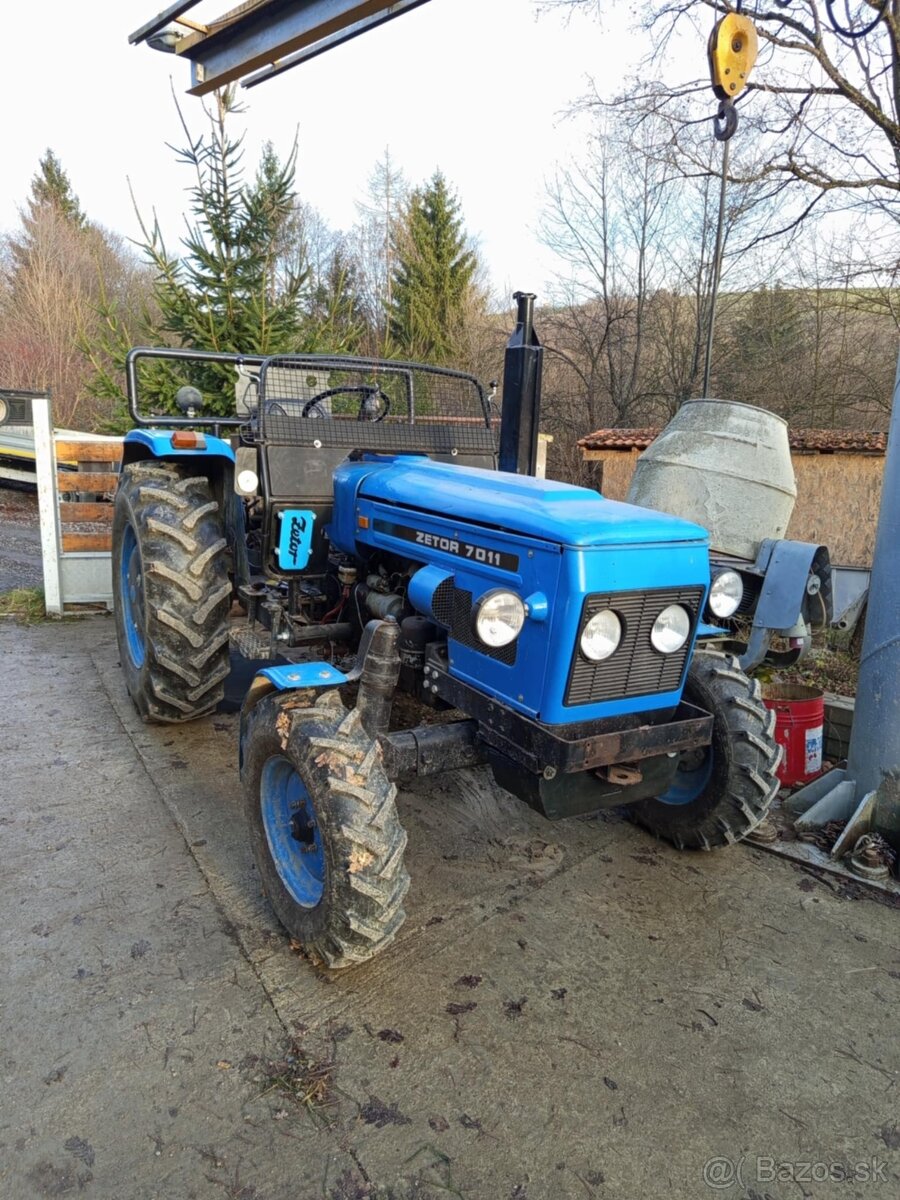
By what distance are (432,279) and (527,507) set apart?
70.4ft

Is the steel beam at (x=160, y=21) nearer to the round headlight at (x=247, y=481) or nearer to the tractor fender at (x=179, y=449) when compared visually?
the round headlight at (x=247, y=481)

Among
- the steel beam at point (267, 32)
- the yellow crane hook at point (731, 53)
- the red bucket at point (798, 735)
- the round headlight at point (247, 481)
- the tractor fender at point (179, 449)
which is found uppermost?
the yellow crane hook at point (731, 53)

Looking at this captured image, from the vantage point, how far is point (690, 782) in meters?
3.26

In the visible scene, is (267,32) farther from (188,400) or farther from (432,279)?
(432,279)

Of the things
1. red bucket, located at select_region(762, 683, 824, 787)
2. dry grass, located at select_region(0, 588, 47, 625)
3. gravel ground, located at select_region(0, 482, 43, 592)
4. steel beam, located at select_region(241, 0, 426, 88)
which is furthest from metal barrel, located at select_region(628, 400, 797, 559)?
gravel ground, located at select_region(0, 482, 43, 592)

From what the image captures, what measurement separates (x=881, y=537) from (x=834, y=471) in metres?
5.44

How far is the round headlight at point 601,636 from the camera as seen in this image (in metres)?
2.40

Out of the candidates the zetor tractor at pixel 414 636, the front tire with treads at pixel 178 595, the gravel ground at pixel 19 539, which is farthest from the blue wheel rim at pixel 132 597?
the gravel ground at pixel 19 539

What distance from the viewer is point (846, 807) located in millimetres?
3586

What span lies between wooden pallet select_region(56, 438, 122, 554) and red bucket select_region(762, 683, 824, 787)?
5032mm

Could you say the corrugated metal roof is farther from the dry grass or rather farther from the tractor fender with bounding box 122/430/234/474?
the dry grass

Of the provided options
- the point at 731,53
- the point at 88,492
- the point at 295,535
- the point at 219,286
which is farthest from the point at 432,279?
the point at 295,535

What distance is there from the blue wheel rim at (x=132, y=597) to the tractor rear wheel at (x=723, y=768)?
2.83m

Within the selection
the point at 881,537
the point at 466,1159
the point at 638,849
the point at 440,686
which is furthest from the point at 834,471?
the point at 466,1159
